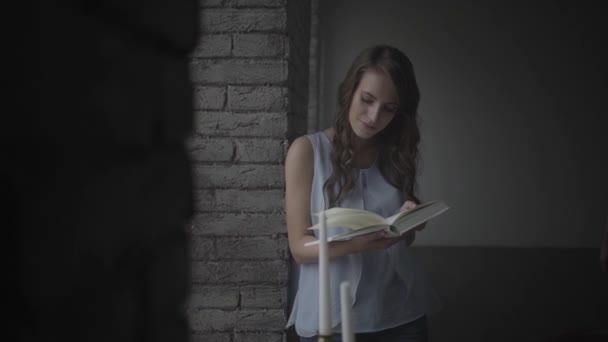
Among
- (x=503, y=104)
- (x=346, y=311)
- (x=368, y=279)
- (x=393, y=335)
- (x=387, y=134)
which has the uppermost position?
(x=503, y=104)

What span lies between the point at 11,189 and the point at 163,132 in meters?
0.21

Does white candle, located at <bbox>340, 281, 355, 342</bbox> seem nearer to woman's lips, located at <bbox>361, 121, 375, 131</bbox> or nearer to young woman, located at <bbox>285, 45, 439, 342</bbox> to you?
young woman, located at <bbox>285, 45, 439, 342</bbox>

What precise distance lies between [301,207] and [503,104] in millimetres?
5503

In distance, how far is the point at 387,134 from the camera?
2236 mm

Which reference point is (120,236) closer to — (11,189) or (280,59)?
(11,189)

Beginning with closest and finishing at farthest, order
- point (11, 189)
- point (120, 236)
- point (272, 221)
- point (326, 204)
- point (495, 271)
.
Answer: point (11, 189) → point (120, 236) → point (326, 204) → point (272, 221) → point (495, 271)

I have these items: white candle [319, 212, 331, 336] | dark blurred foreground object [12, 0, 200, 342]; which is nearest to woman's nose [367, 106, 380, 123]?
white candle [319, 212, 331, 336]

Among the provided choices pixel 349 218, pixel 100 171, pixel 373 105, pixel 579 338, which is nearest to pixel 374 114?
pixel 373 105

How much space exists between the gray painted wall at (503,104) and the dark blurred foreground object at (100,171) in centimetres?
648

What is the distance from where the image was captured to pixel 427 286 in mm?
2076

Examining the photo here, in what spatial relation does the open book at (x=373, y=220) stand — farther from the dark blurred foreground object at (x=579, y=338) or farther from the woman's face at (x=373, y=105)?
the dark blurred foreground object at (x=579, y=338)

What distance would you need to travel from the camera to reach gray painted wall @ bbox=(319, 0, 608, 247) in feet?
22.5

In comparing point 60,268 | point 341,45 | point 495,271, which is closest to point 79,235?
point 60,268

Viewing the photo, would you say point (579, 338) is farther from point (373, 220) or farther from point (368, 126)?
point (368, 126)
